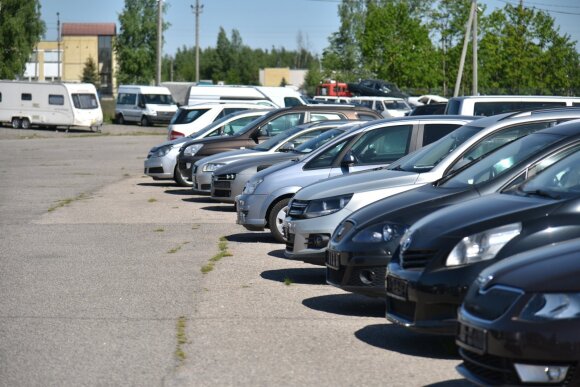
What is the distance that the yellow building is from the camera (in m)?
138

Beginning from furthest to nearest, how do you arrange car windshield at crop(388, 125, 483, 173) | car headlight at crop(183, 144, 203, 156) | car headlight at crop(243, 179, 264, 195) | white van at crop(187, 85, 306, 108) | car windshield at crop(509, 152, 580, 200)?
1. white van at crop(187, 85, 306, 108)
2. car headlight at crop(183, 144, 203, 156)
3. car headlight at crop(243, 179, 264, 195)
4. car windshield at crop(388, 125, 483, 173)
5. car windshield at crop(509, 152, 580, 200)

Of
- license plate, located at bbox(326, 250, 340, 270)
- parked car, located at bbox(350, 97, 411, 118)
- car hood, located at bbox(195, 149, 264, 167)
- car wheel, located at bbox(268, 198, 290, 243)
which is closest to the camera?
license plate, located at bbox(326, 250, 340, 270)

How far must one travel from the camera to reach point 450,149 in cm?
1030

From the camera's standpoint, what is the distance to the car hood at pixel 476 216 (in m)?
6.77

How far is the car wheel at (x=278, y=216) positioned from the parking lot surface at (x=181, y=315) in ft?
0.79

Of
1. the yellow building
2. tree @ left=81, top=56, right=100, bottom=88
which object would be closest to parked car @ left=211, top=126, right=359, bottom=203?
tree @ left=81, top=56, right=100, bottom=88

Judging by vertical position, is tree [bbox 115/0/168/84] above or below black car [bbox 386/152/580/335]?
above

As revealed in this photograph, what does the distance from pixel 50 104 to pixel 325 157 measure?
46.9m

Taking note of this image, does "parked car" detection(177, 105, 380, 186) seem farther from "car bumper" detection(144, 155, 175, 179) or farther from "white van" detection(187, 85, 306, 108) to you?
"white van" detection(187, 85, 306, 108)

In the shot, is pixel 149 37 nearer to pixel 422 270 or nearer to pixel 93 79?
pixel 93 79

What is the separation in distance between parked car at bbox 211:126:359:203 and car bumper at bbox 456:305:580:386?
9.87m

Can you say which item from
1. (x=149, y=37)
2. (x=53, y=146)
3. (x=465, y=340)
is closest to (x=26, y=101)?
(x=53, y=146)

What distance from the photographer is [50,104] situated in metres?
57.5

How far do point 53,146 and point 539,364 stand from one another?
40172 millimetres
